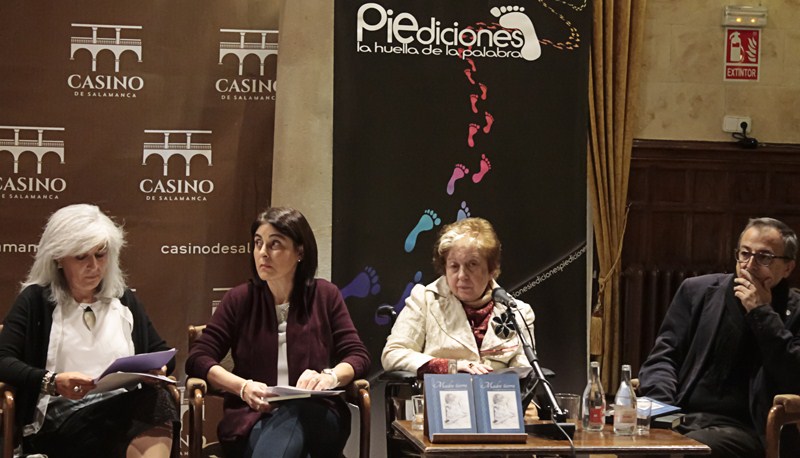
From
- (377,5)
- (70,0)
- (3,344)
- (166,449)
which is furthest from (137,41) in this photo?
(166,449)

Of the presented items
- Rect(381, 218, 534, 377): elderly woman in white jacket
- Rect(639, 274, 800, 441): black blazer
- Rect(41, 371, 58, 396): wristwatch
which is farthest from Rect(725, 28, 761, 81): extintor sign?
Rect(41, 371, 58, 396): wristwatch

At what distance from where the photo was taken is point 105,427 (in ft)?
11.6

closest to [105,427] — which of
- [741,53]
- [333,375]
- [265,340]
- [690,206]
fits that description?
[265,340]

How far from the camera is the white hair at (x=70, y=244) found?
367cm

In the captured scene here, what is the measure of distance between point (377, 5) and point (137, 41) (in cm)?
119

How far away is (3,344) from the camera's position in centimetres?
357

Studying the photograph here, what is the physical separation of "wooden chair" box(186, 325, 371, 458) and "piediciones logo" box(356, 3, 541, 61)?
1669 mm

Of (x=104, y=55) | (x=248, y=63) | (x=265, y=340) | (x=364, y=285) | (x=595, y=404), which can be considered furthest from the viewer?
(x=248, y=63)

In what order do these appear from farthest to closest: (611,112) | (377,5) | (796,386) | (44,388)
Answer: (611,112), (377,5), (796,386), (44,388)

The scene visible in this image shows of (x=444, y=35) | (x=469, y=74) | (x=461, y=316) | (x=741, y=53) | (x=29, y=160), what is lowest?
(x=461, y=316)

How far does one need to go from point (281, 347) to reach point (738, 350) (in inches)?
72.1

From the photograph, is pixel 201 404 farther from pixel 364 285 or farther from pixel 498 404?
pixel 364 285

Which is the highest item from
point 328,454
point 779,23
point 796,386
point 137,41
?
point 779,23

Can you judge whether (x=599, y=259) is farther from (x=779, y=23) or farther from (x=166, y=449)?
(x=166, y=449)
